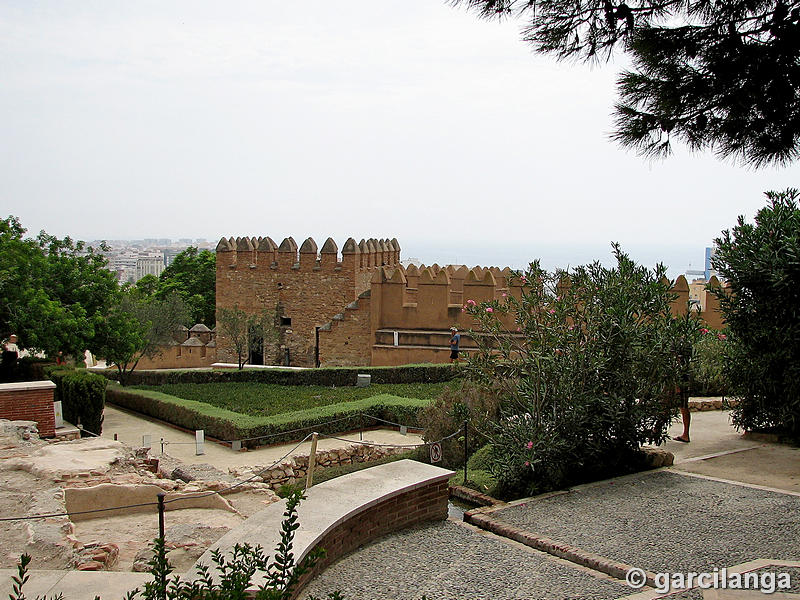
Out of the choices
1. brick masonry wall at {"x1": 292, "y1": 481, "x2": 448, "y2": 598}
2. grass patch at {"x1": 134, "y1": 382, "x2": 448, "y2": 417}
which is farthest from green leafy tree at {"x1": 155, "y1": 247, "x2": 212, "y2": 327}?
brick masonry wall at {"x1": 292, "y1": 481, "x2": 448, "y2": 598}

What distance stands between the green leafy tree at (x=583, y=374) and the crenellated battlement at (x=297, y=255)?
1598cm

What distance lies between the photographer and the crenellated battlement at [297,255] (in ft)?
81.6

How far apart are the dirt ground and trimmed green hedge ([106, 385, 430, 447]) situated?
113 inches

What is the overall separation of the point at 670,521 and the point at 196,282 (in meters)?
37.7

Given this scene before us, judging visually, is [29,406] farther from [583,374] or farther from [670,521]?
[670,521]

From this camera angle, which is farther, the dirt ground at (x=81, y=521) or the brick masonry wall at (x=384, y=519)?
the dirt ground at (x=81, y=521)

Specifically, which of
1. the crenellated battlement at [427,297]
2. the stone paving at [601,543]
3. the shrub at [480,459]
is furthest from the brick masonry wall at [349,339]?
the stone paving at [601,543]

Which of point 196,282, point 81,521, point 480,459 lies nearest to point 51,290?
point 81,521

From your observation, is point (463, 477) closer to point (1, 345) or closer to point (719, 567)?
point (719, 567)

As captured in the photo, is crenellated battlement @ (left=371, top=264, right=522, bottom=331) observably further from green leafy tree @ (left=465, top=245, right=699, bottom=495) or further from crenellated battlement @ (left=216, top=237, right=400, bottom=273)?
green leafy tree @ (left=465, top=245, right=699, bottom=495)

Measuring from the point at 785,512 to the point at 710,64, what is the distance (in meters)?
4.47

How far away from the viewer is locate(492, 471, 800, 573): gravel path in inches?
228

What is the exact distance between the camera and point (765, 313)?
387 inches

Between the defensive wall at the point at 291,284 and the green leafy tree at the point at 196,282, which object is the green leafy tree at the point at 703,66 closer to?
the defensive wall at the point at 291,284
